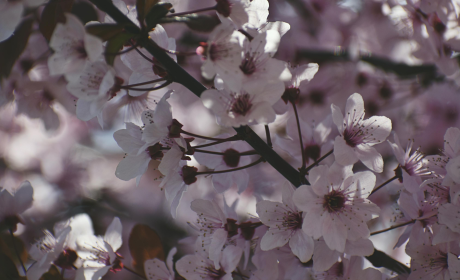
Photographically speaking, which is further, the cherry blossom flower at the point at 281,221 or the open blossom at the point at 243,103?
the cherry blossom flower at the point at 281,221

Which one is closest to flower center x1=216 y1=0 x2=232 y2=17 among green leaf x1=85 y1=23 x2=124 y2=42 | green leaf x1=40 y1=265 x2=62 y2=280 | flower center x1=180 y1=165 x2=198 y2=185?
green leaf x1=85 y1=23 x2=124 y2=42

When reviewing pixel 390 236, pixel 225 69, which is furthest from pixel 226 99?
pixel 390 236

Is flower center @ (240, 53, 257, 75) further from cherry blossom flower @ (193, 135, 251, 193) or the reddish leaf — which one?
the reddish leaf

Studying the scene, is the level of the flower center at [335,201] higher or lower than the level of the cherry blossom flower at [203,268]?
higher

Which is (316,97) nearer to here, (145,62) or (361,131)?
(361,131)

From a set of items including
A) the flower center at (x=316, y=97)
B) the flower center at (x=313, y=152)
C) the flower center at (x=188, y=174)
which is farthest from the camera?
the flower center at (x=316, y=97)

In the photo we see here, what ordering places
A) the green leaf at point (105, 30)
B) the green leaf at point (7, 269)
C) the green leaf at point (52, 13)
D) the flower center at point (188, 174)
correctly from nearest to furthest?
1. the green leaf at point (105, 30)
2. the green leaf at point (52, 13)
3. the flower center at point (188, 174)
4. the green leaf at point (7, 269)

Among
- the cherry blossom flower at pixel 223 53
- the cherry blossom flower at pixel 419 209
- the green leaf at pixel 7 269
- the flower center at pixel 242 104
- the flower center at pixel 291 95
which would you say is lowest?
the green leaf at pixel 7 269

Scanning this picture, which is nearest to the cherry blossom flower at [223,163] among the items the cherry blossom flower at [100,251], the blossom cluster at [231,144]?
the blossom cluster at [231,144]

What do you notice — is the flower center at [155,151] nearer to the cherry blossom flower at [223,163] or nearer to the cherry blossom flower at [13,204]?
the cherry blossom flower at [223,163]
